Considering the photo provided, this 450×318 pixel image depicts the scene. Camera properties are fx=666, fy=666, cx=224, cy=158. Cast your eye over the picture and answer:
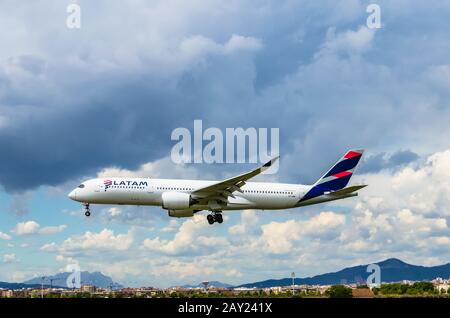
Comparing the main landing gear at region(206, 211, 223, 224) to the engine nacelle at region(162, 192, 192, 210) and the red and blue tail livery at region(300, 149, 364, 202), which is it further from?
the red and blue tail livery at region(300, 149, 364, 202)

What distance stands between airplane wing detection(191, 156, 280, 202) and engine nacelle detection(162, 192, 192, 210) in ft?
3.50

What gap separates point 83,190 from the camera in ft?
199

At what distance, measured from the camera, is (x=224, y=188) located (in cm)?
6062

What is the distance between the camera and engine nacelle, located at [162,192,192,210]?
59.9m

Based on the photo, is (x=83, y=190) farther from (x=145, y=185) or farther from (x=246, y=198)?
(x=246, y=198)

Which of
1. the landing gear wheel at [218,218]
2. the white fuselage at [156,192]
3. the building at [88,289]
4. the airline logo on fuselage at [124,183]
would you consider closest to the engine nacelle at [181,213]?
the white fuselage at [156,192]

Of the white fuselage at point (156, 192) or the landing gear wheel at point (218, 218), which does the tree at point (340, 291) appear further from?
the landing gear wheel at point (218, 218)

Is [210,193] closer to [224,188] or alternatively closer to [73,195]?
[224,188]

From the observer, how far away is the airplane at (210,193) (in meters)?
59.9
